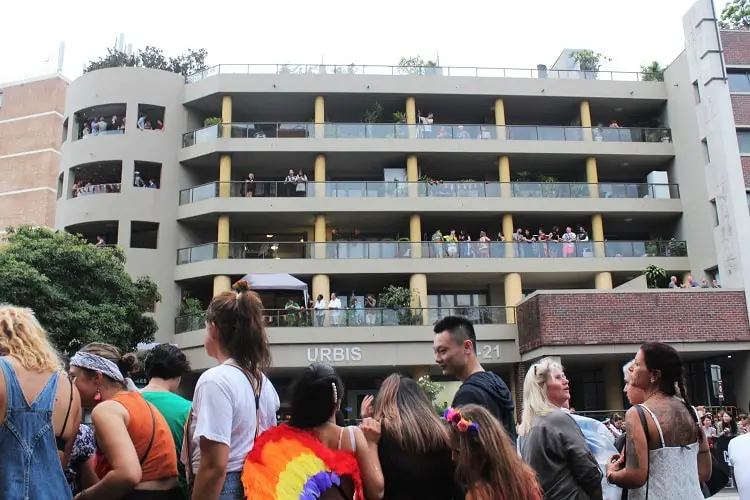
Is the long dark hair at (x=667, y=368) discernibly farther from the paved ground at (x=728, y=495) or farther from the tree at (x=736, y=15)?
the tree at (x=736, y=15)

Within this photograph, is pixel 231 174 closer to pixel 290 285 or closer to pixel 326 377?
pixel 290 285

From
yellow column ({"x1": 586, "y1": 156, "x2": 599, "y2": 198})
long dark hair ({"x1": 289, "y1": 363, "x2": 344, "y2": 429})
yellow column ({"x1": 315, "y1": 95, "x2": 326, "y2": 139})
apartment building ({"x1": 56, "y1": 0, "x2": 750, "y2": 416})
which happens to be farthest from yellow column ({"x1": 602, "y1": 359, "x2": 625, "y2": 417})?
long dark hair ({"x1": 289, "y1": 363, "x2": 344, "y2": 429})

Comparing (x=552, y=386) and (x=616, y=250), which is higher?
(x=616, y=250)

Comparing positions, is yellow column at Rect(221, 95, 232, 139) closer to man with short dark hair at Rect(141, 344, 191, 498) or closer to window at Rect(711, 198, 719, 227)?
window at Rect(711, 198, 719, 227)

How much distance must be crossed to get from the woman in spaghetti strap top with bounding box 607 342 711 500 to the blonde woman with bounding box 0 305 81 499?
338 centimetres

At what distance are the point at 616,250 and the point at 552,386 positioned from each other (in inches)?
1063

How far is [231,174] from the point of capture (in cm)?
3300

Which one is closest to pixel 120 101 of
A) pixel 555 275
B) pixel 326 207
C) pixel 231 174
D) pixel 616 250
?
pixel 231 174

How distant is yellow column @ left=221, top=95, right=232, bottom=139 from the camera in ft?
102

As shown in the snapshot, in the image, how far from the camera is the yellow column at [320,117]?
31.3 meters

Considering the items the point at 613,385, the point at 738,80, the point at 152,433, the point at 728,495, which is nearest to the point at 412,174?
the point at 613,385

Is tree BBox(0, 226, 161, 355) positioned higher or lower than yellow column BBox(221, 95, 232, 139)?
lower

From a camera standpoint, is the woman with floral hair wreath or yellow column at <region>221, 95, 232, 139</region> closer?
the woman with floral hair wreath

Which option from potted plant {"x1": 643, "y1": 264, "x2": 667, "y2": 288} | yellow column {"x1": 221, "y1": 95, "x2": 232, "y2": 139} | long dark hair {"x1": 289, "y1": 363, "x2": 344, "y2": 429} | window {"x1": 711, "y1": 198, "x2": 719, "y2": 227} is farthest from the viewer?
yellow column {"x1": 221, "y1": 95, "x2": 232, "y2": 139}
